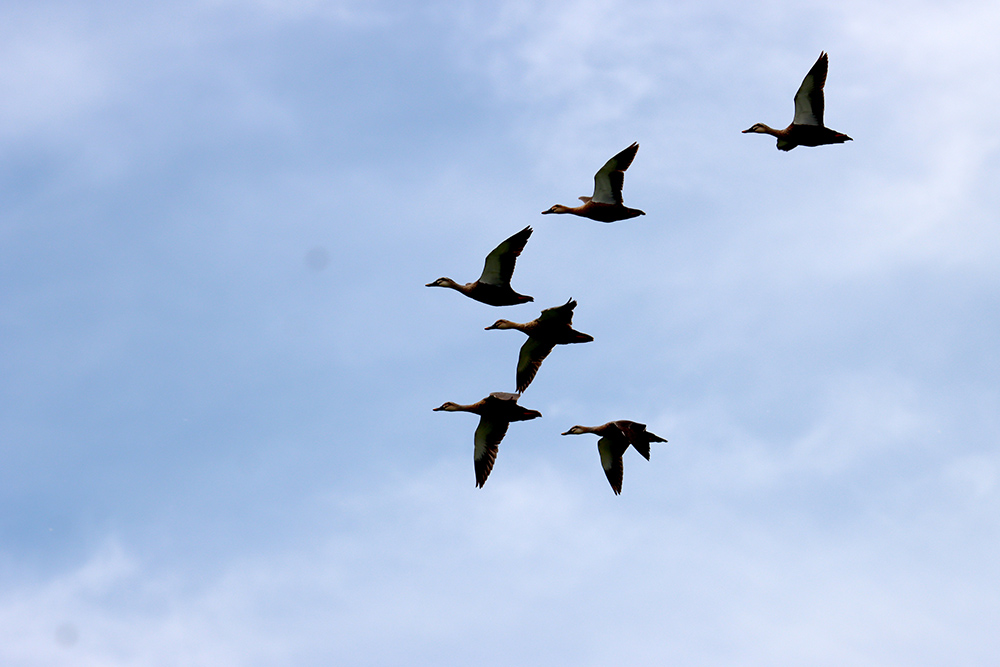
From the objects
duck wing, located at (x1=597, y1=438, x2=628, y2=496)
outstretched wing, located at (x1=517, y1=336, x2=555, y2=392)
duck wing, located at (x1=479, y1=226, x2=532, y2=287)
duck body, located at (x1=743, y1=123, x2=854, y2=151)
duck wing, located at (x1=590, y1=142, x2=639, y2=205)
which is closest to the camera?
duck wing, located at (x1=479, y1=226, x2=532, y2=287)

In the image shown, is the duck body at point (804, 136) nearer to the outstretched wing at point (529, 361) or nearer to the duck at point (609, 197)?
the duck at point (609, 197)

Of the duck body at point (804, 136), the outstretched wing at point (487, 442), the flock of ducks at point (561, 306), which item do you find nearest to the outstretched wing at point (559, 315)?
the flock of ducks at point (561, 306)

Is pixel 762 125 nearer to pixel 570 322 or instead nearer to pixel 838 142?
pixel 838 142

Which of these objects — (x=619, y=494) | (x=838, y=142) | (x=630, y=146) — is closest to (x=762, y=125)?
(x=838, y=142)

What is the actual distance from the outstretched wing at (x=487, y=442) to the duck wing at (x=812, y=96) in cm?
1033

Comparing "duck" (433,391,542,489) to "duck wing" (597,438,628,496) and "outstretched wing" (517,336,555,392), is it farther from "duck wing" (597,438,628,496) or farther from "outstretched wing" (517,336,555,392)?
"duck wing" (597,438,628,496)

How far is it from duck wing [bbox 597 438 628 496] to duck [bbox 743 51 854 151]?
28.7 feet

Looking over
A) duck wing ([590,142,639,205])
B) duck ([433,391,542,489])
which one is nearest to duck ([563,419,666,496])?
duck ([433,391,542,489])

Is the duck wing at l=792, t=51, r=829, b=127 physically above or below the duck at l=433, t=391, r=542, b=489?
above

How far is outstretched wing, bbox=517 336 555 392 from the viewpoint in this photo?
86.3ft

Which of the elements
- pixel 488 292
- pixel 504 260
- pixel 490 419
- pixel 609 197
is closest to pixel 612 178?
pixel 609 197

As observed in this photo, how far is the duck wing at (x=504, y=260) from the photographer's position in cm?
2500

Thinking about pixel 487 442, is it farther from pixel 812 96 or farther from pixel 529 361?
pixel 812 96

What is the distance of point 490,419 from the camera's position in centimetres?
2619
